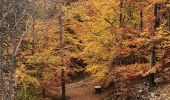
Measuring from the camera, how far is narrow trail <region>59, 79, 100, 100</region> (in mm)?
33978

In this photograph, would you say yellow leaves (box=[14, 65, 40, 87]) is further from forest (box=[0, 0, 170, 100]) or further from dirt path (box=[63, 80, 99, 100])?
dirt path (box=[63, 80, 99, 100])

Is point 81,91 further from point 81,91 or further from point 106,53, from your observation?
point 106,53

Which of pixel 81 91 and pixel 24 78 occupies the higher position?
pixel 24 78

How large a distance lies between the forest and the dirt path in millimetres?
95

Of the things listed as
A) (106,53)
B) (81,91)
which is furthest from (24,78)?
(81,91)

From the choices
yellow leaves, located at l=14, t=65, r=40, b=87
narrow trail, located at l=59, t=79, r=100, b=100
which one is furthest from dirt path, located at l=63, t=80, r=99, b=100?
yellow leaves, located at l=14, t=65, r=40, b=87

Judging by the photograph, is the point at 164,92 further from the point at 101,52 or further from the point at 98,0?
the point at 98,0

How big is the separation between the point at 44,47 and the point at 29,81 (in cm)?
415

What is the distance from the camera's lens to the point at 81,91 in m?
35.6

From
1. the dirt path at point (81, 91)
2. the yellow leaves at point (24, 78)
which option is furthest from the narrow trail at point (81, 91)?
the yellow leaves at point (24, 78)

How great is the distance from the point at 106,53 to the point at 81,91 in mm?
7763

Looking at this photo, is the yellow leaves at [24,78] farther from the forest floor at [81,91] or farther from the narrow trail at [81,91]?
the narrow trail at [81,91]

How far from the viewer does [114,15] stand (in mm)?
30422

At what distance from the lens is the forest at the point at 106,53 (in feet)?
84.4
